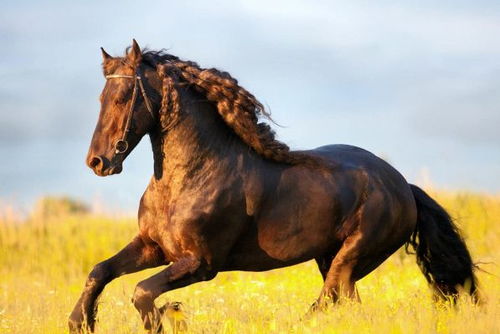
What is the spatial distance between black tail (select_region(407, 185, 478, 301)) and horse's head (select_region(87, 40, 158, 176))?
2.77m

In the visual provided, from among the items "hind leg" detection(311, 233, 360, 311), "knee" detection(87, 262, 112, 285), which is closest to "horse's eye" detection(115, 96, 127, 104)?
"knee" detection(87, 262, 112, 285)

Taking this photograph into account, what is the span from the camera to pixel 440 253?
734 cm

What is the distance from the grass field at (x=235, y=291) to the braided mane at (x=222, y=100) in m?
1.26

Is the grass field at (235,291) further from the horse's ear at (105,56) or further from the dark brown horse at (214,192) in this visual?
the horse's ear at (105,56)

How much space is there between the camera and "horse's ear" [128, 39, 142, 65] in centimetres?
578

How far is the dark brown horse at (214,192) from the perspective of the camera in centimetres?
569

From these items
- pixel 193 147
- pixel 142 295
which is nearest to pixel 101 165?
pixel 193 147

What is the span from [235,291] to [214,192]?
13.2 ft

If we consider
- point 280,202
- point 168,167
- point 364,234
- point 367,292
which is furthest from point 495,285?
point 168,167

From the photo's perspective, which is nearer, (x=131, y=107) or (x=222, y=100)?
(x=131, y=107)

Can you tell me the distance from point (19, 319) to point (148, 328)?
211cm

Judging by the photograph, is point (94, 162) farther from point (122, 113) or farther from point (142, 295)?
point (142, 295)

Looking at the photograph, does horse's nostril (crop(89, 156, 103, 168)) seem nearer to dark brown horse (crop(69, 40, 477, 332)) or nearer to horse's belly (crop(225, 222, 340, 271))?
dark brown horse (crop(69, 40, 477, 332))

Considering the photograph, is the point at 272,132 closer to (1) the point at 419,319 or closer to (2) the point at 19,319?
(1) the point at 419,319
